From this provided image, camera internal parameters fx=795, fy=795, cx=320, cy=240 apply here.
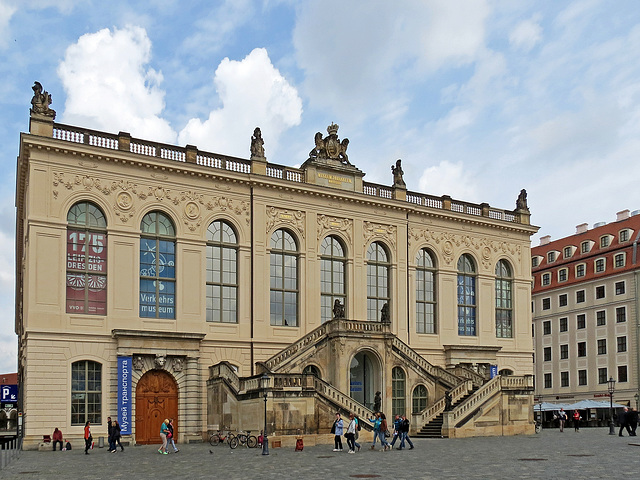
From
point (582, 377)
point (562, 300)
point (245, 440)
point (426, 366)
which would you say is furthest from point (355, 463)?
point (562, 300)

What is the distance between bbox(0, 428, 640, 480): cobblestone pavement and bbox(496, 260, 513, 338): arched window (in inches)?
763

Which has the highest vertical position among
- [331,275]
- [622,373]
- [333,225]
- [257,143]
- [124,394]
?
[257,143]

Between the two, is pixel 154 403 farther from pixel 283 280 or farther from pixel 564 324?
pixel 564 324

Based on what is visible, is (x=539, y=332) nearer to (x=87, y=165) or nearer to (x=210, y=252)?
(x=210, y=252)

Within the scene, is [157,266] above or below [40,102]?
below

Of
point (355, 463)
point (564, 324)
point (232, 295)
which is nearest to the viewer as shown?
Answer: point (355, 463)

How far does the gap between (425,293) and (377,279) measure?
3.80m

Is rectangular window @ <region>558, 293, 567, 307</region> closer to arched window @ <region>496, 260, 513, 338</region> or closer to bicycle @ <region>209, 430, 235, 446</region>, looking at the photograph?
arched window @ <region>496, 260, 513, 338</region>

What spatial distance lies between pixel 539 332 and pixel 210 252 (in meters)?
44.9

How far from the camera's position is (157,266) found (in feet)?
126

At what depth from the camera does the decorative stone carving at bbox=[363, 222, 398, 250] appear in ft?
150

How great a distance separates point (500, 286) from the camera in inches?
2031

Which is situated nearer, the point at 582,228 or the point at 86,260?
the point at 86,260

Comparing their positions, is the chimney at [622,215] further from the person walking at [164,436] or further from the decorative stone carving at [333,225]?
the person walking at [164,436]
